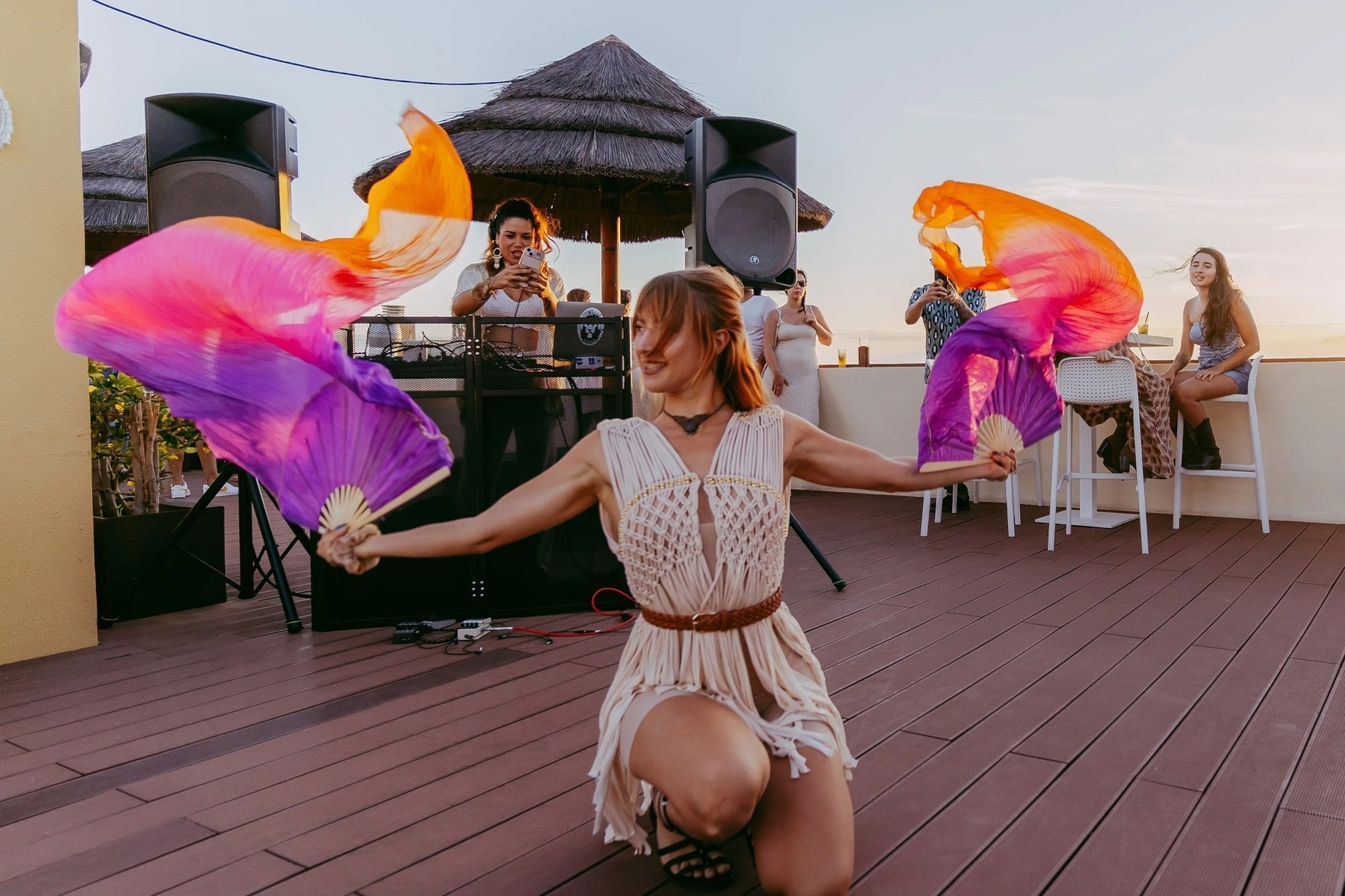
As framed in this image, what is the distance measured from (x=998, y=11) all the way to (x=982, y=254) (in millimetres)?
6239

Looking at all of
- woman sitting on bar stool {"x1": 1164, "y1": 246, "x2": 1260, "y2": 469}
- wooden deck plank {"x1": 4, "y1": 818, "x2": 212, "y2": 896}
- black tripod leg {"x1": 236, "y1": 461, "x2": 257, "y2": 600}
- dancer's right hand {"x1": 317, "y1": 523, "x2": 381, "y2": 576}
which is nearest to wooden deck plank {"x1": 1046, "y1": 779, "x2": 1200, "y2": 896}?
dancer's right hand {"x1": 317, "y1": 523, "x2": 381, "y2": 576}

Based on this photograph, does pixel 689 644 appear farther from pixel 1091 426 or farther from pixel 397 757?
pixel 1091 426

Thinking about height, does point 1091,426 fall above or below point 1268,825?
above

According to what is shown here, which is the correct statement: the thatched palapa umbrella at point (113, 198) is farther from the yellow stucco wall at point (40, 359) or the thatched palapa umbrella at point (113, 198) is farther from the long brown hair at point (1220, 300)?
the long brown hair at point (1220, 300)

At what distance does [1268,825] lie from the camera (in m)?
1.72

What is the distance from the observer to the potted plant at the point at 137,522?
345cm

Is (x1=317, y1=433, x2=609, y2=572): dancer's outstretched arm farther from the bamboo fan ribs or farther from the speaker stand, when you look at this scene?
the speaker stand

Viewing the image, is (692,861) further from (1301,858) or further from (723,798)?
(1301,858)

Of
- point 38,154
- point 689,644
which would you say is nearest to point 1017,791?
point 689,644

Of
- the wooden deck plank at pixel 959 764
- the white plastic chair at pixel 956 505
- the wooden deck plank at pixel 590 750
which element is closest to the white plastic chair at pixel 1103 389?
the white plastic chair at pixel 956 505

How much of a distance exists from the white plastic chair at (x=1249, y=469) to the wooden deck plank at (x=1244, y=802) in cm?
280

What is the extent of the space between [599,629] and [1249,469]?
13.2ft

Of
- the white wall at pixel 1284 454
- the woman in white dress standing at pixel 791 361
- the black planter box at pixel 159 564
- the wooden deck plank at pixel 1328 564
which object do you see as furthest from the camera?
the woman in white dress standing at pixel 791 361

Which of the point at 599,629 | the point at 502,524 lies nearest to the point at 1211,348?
the point at 599,629
